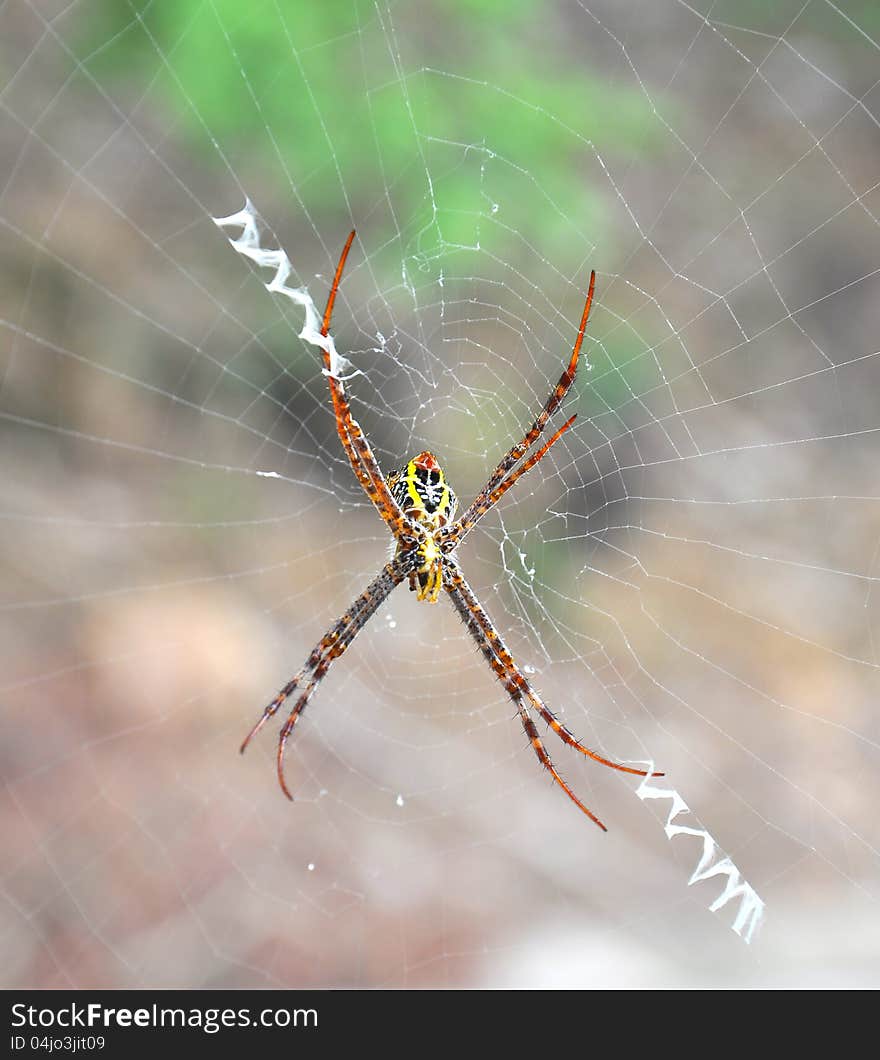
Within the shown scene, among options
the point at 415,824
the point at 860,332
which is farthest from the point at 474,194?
the point at 860,332

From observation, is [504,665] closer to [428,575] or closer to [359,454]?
[428,575]

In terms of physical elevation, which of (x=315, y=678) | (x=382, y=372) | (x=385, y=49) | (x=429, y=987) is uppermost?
(x=385, y=49)

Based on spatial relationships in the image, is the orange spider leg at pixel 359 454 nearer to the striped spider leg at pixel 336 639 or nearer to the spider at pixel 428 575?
the spider at pixel 428 575

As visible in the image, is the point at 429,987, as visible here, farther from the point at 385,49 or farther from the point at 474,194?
the point at 385,49

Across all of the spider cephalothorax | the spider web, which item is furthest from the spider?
the spider web

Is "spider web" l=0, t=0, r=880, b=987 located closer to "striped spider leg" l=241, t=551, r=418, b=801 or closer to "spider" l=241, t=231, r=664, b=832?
"spider" l=241, t=231, r=664, b=832

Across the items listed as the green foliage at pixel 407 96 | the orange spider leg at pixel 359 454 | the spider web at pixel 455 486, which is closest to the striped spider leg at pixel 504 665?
the orange spider leg at pixel 359 454

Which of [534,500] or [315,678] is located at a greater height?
[534,500]
